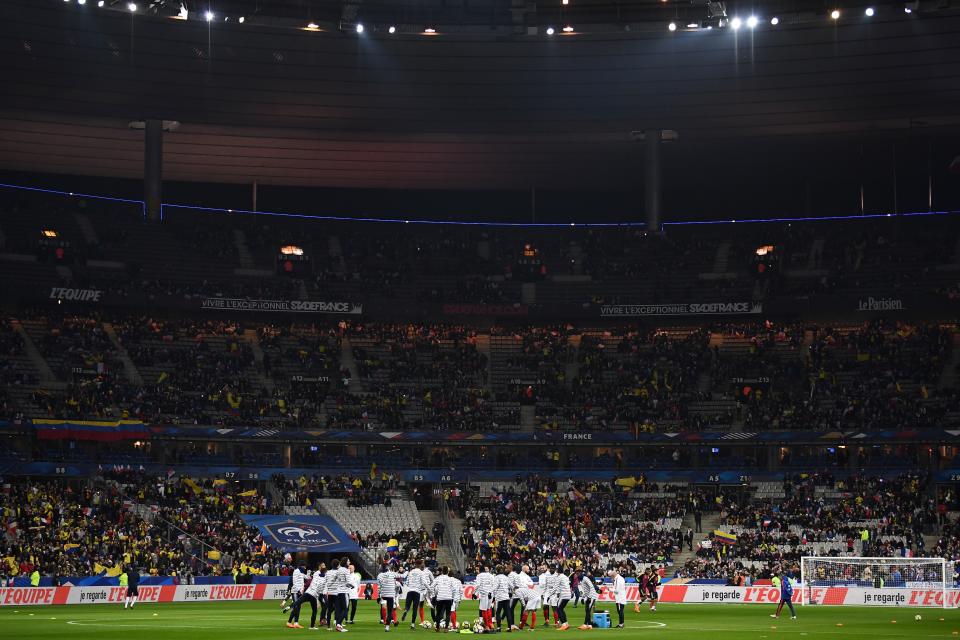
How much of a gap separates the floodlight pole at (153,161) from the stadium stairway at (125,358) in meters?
7.89

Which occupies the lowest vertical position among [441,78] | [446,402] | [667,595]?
[667,595]

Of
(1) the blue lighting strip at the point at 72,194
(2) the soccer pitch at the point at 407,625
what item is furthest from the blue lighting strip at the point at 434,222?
(2) the soccer pitch at the point at 407,625

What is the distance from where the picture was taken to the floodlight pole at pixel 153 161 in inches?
2960

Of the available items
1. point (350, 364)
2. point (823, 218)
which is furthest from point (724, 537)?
point (823, 218)

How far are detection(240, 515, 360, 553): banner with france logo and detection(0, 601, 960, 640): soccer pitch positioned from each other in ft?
45.2

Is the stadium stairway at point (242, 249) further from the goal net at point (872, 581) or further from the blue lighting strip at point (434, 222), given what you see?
the goal net at point (872, 581)

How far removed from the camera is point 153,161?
76.1 m

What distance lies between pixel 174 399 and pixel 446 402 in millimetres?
16767

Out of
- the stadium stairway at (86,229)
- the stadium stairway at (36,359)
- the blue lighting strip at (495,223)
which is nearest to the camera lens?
the stadium stairway at (36,359)

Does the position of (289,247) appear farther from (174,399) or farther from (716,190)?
(716,190)

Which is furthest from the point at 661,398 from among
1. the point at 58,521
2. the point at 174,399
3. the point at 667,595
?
the point at 58,521

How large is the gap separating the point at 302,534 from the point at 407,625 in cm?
2993

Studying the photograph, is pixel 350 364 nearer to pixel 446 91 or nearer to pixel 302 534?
pixel 302 534

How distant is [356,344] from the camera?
86438mm
